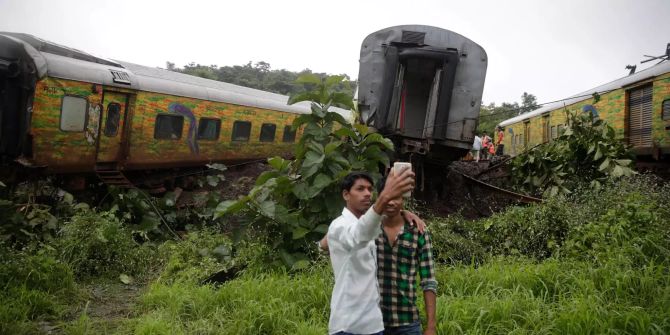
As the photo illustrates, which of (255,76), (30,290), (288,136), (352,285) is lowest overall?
(30,290)

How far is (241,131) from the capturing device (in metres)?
11.8

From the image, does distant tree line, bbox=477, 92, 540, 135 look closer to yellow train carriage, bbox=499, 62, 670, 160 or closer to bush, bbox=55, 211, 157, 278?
yellow train carriage, bbox=499, 62, 670, 160

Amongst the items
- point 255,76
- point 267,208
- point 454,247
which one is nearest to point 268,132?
point 267,208

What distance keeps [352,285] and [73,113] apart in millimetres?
7862

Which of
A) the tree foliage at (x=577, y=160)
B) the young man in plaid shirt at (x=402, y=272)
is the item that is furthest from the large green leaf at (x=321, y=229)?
the tree foliage at (x=577, y=160)

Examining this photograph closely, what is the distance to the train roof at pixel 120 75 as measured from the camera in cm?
776

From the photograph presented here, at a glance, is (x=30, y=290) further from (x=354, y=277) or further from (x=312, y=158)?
(x=354, y=277)

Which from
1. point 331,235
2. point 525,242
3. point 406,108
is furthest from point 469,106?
point 331,235

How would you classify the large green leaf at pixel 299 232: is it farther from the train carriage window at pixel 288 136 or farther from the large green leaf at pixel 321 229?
the train carriage window at pixel 288 136

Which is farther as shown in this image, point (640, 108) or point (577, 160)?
point (640, 108)

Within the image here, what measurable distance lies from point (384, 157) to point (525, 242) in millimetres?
2112

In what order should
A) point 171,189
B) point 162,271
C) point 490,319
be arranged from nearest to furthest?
point 490,319 < point 162,271 < point 171,189

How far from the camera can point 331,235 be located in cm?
210

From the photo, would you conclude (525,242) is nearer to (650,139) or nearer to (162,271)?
(162,271)
